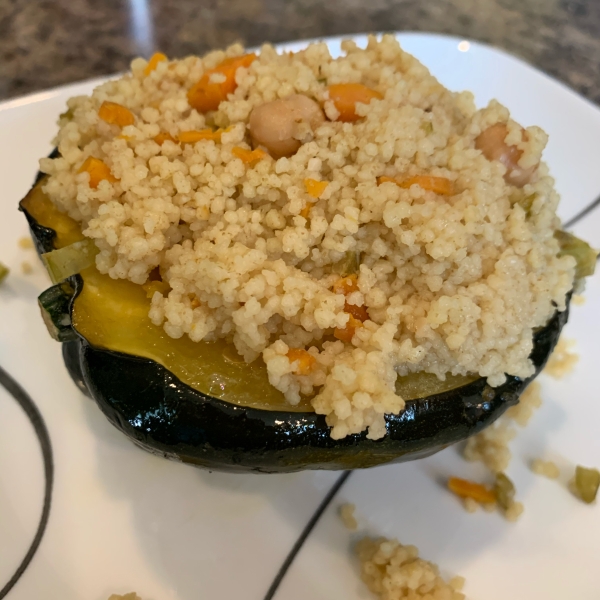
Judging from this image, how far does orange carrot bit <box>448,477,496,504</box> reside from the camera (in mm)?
1327

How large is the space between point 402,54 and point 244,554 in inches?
41.8

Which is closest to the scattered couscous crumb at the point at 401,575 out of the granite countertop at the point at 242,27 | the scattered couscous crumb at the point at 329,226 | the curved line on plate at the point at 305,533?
the curved line on plate at the point at 305,533

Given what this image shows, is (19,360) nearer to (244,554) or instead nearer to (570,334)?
(244,554)

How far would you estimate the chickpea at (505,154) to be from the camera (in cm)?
116

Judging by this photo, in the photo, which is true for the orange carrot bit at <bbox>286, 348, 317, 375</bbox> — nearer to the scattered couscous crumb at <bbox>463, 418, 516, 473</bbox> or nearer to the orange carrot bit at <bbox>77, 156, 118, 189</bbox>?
the orange carrot bit at <bbox>77, 156, 118, 189</bbox>

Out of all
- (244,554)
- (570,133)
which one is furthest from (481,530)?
(570,133)

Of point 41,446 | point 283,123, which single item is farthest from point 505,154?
point 41,446

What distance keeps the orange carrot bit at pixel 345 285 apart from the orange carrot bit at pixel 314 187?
5.9 inches

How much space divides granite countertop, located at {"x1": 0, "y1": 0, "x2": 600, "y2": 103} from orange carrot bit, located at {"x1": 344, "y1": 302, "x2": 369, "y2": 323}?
2.01 meters

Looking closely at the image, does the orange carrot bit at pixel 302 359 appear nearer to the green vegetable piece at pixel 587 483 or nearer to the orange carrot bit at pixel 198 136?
the orange carrot bit at pixel 198 136

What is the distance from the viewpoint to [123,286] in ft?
3.62

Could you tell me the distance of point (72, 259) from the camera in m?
1.13

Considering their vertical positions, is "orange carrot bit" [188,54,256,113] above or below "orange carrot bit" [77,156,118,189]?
above

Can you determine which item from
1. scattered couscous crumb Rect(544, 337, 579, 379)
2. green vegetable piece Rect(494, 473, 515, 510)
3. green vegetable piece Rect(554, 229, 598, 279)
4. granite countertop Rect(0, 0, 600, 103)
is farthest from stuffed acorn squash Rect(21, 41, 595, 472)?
granite countertop Rect(0, 0, 600, 103)
